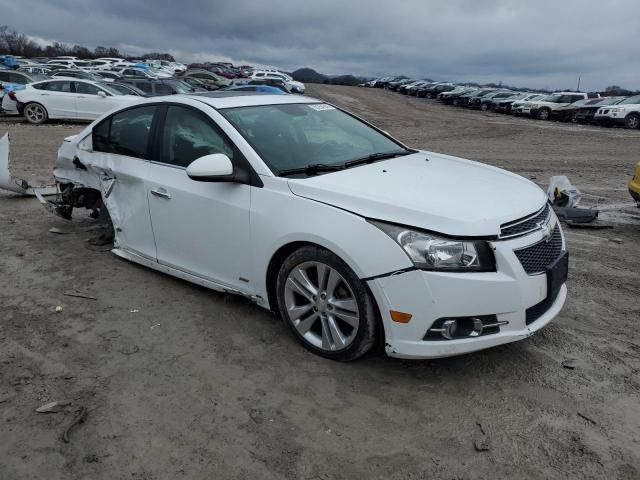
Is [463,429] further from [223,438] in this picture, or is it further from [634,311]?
[634,311]

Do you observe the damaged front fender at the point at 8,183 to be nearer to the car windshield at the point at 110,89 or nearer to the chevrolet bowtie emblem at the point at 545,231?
the chevrolet bowtie emblem at the point at 545,231

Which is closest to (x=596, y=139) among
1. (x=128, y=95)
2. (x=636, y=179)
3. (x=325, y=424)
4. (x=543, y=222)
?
(x=636, y=179)

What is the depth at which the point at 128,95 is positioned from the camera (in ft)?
56.5

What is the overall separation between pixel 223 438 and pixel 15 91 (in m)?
17.5

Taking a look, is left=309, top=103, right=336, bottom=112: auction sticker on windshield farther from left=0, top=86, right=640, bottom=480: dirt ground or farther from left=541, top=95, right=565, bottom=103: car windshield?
left=541, top=95, right=565, bottom=103: car windshield

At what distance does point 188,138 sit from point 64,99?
14.5 metres

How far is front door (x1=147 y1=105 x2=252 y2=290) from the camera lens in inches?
149

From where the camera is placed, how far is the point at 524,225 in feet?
10.7

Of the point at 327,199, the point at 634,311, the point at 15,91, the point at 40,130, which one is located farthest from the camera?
the point at 15,91

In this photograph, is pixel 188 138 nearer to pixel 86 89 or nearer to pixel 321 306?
pixel 321 306

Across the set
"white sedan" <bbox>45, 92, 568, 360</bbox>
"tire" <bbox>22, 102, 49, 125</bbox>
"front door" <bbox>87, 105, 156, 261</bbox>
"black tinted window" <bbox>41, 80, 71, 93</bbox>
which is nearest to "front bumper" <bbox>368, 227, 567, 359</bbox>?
"white sedan" <bbox>45, 92, 568, 360</bbox>

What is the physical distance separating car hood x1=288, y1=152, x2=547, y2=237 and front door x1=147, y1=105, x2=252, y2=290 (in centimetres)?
58

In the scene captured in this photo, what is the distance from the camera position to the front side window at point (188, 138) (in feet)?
13.2

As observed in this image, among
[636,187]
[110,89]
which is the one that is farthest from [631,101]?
[110,89]
